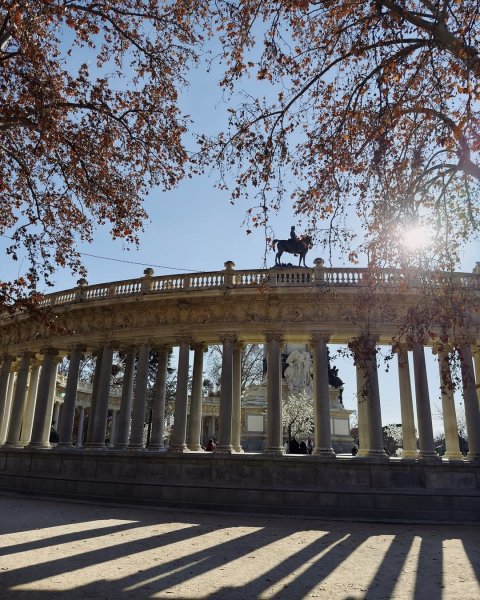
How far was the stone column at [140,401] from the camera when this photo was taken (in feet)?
94.8

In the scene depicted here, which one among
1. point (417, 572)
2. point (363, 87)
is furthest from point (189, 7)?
point (417, 572)

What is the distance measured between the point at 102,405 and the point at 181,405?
5.74 meters

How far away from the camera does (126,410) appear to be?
3212 cm

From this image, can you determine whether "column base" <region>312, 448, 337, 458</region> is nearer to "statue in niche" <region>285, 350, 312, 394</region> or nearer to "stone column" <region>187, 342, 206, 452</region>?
"stone column" <region>187, 342, 206, 452</region>

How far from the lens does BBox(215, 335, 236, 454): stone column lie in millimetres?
26641

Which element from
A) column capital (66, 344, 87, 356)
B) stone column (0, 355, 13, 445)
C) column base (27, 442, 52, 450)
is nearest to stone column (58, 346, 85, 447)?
column capital (66, 344, 87, 356)

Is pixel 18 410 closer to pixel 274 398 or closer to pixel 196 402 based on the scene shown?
pixel 196 402

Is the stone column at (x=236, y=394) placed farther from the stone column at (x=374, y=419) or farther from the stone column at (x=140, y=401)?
the stone column at (x=374, y=419)

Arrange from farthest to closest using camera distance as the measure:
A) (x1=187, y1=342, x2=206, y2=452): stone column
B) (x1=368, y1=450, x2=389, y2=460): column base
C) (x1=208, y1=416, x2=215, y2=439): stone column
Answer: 1. (x1=208, y1=416, x2=215, y2=439): stone column
2. (x1=187, y1=342, x2=206, y2=452): stone column
3. (x1=368, y1=450, x2=389, y2=460): column base

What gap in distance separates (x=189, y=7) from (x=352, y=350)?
1176cm

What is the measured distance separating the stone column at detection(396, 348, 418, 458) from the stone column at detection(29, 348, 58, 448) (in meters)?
23.6

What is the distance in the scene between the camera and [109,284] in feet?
105

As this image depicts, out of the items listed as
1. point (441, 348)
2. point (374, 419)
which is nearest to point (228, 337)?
point (374, 419)

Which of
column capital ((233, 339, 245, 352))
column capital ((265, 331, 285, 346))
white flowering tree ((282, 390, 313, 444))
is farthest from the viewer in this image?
white flowering tree ((282, 390, 313, 444))
